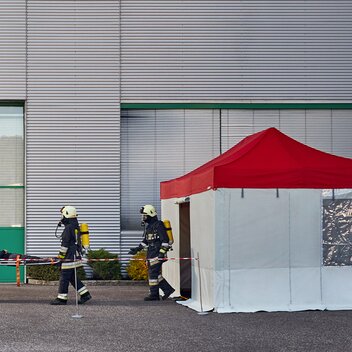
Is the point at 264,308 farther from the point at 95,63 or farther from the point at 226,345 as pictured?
the point at 95,63

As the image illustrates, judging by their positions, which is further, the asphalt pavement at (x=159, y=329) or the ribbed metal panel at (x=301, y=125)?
the ribbed metal panel at (x=301, y=125)

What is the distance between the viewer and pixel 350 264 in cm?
1733

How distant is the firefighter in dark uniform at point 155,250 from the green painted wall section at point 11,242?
8.06 meters

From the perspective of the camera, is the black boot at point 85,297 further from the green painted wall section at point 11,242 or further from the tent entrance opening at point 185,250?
the green painted wall section at point 11,242

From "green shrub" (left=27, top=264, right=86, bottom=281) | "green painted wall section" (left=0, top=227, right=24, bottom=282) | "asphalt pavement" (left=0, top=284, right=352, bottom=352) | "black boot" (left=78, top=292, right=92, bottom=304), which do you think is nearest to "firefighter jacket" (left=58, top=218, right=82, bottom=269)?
"black boot" (left=78, top=292, right=92, bottom=304)

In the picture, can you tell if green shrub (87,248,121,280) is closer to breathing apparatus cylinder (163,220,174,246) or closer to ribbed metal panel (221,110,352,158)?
ribbed metal panel (221,110,352,158)

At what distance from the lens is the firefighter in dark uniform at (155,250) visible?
1939 cm

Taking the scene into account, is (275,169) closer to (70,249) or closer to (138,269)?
(70,249)

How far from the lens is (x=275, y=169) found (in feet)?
55.7

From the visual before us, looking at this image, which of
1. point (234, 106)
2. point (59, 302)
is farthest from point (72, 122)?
point (59, 302)

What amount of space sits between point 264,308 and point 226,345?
426 cm

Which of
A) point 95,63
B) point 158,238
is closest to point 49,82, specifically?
point 95,63

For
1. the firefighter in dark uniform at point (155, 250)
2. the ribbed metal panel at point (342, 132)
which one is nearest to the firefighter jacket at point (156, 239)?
the firefighter in dark uniform at point (155, 250)

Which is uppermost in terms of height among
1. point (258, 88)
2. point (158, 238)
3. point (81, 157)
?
point (258, 88)
